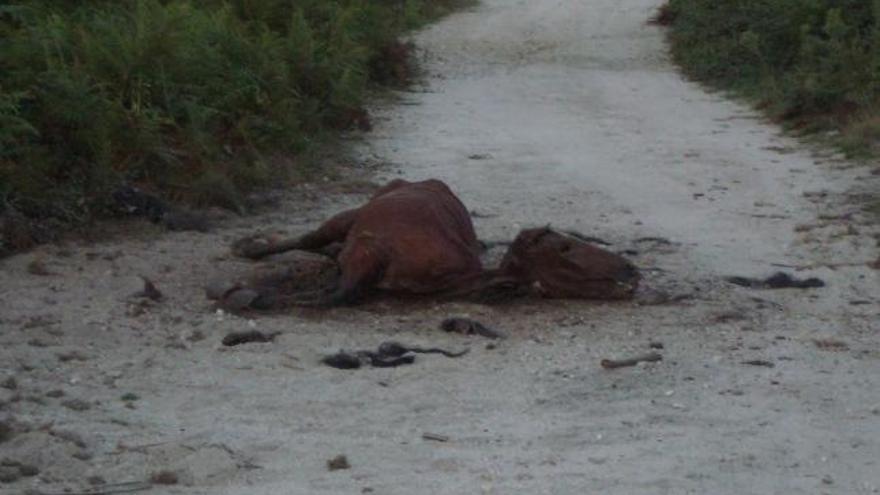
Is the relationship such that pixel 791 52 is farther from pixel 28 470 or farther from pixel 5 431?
pixel 28 470

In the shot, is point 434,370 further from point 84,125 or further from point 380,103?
point 380,103

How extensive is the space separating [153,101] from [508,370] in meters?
5.59

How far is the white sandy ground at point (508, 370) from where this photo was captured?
258 inches

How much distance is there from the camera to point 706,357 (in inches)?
329

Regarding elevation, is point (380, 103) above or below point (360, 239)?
below

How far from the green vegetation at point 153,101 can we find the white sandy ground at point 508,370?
64 centimetres

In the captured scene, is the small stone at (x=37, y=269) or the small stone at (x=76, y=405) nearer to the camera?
the small stone at (x=76, y=405)

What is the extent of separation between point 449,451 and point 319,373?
136cm

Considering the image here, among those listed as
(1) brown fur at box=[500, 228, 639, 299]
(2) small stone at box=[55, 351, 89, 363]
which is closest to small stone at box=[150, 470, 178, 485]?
(2) small stone at box=[55, 351, 89, 363]

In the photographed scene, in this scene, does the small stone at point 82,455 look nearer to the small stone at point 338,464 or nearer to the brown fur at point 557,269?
the small stone at point 338,464

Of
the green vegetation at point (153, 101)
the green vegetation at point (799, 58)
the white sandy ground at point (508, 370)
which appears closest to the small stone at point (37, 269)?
the white sandy ground at point (508, 370)

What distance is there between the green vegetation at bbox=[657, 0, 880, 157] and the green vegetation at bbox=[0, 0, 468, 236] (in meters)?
4.94

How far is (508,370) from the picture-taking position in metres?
8.10

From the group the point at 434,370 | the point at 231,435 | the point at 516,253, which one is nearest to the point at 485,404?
the point at 434,370
